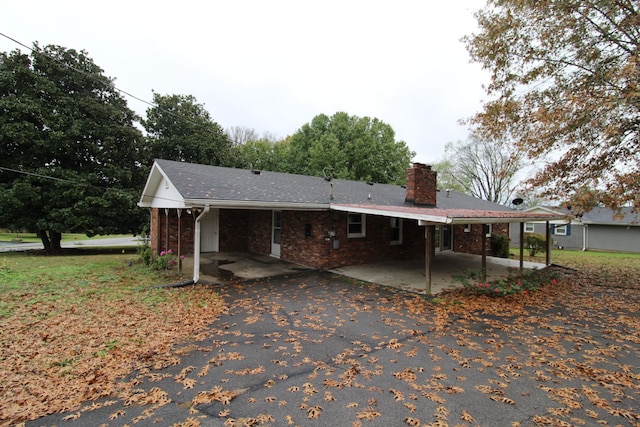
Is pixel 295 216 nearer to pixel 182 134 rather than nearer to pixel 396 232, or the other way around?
pixel 396 232

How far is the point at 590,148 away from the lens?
1006cm

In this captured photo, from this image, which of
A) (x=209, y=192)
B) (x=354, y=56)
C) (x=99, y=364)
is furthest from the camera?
(x=354, y=56)

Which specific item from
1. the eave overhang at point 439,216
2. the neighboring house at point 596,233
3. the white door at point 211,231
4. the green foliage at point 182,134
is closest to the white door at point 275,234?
the white door at point 211,231

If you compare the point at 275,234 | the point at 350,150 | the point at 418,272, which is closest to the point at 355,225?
the point at 418,272

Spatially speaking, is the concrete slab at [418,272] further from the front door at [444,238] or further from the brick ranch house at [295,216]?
the front door at [444,238]

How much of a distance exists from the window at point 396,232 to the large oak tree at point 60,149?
13.9 meters

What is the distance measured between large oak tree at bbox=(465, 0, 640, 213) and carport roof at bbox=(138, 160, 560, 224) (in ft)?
6.43

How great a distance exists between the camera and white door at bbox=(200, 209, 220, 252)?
13.0 meters

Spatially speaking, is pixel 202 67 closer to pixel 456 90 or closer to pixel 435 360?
pixel 456 90

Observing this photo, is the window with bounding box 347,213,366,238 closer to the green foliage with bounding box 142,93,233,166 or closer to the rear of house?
the rear of house

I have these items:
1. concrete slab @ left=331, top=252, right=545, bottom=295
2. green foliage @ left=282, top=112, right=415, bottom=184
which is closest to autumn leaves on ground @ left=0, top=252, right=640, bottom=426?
concrete slab @ left=331, top=252, right=545, bottom=295

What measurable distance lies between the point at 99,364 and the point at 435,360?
4.36 meters

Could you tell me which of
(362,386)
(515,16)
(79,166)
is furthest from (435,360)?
(79,166)

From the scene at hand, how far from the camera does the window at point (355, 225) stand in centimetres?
1117
